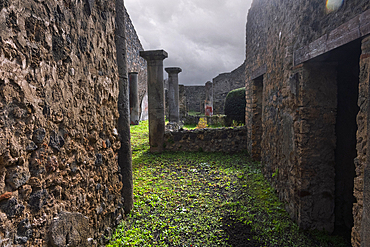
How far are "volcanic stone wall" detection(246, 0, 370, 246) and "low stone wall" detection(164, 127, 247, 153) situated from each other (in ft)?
9.39

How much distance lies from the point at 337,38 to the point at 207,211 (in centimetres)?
277

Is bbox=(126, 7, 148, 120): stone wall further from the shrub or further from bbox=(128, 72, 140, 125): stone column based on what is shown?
the shrub

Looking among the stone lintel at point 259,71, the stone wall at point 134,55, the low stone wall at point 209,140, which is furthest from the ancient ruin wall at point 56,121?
the stone wall at point 134,55

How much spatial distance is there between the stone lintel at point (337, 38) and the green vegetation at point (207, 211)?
218 centimetres

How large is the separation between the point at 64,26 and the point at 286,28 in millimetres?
2910

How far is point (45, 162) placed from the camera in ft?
5.70

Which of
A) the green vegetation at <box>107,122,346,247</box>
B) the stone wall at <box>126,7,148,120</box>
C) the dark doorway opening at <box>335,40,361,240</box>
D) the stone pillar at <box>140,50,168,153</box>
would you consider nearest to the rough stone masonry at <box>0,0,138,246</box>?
the green vegetation at <box>107,122,346,247</box>

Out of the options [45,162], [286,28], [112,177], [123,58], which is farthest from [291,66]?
[45,162]

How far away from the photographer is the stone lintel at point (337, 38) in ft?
5.66

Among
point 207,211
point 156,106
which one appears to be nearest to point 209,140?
point 156,106

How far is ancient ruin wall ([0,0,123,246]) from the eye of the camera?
140 cm

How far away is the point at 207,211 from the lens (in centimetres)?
350

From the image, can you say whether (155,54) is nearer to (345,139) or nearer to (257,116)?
(257,116)

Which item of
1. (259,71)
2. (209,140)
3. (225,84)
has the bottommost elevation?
(209,140)
